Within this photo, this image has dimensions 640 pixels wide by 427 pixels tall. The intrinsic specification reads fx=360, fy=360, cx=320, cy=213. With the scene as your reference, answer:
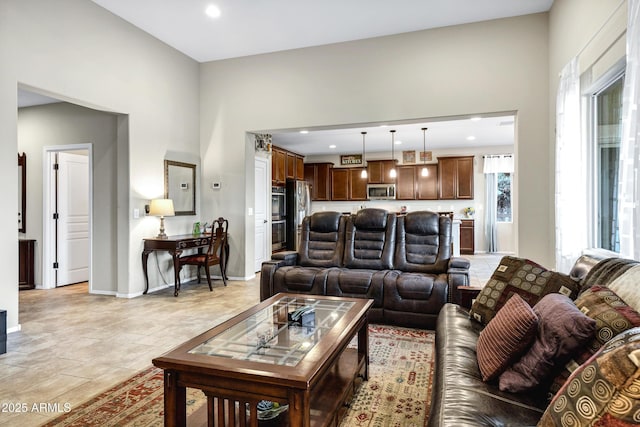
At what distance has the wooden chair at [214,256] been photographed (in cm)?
496

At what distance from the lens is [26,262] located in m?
5.21

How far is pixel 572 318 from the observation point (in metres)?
1.35

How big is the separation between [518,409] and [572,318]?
0.39 m

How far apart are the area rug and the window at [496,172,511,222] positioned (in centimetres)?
719

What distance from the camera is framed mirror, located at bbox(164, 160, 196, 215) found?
519 cm

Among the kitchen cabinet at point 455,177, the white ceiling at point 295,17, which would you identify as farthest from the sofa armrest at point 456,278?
the kitchen cabinet at point 455,177

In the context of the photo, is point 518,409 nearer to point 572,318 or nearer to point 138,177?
point 572,318

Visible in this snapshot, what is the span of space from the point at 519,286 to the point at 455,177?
293 inches

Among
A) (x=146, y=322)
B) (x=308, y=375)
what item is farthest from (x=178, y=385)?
(x=146, y=322)

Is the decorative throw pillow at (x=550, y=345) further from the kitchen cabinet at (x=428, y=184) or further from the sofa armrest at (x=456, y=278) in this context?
the kitchen cabinet at (x=428, y=184)

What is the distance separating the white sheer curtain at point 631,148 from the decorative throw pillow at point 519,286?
40 centimetres

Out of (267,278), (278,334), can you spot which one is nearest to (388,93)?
(267,278)

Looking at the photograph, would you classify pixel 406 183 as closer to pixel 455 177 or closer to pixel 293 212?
pixel 455 177

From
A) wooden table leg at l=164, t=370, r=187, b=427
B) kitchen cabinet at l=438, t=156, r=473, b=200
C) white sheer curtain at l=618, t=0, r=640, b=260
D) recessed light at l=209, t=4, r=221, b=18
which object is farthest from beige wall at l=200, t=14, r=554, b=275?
kitchen cabinet at l=438, t=156, r=473, b=200
